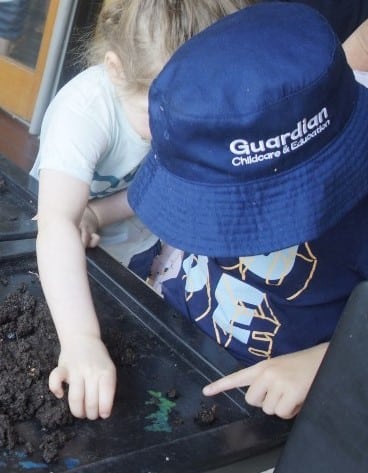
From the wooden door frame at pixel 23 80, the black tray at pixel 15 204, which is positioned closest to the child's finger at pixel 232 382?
the black tray at pixel 15 204

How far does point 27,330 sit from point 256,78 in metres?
0.42

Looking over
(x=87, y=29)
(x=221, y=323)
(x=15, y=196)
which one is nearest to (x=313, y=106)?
(x=221, y=323)

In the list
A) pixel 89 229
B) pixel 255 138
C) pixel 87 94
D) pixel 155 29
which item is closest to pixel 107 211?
pixel 89 229

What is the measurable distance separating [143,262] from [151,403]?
598mm

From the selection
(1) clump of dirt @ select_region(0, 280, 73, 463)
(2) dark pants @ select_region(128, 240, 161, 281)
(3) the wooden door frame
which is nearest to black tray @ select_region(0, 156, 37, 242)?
(1) clump of dirt @ select_region(0, 280, 73, 463)

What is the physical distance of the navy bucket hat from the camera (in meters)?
0.67

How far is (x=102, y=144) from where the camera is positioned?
110 centimetres

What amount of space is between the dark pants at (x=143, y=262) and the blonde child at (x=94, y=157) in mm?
114

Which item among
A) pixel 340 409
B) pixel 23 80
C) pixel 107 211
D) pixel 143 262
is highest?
pixel 340 409

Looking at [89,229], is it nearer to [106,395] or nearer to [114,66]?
[114,66]

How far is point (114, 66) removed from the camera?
42.0 inches

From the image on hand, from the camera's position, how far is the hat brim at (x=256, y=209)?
2.36 feet

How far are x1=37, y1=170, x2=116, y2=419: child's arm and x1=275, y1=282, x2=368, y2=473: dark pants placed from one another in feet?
0.88

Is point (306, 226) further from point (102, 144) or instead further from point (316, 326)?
point (102, 144)
